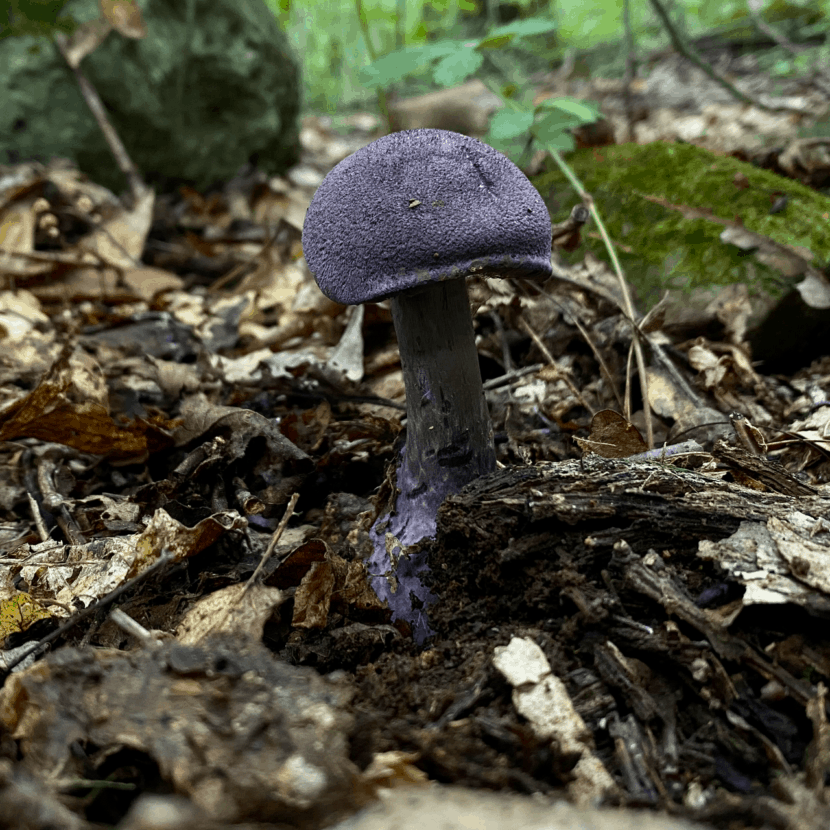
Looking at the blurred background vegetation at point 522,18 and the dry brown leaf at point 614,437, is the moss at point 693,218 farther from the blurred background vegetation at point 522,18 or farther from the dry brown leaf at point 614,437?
the blurred background vegetation at point 522,18

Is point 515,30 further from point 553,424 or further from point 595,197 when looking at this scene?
point 553,424

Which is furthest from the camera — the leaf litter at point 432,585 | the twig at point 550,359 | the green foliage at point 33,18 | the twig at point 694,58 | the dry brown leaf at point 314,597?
the green foliage at point 33,18

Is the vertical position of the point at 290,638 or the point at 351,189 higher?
the point at 351,189

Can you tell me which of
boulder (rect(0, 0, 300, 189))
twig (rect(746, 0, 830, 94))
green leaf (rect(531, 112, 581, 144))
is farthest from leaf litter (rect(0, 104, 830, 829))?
twig (rect(746, 0, 830, 94))

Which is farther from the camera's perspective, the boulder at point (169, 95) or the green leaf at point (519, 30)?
the boulder at point (169, 95)

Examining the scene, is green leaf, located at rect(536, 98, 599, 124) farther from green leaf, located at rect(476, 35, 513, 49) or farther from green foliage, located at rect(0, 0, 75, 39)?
green foliage, located at rect(0, 0, 75, 39)

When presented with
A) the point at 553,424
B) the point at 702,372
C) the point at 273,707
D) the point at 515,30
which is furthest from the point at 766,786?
the point at 515,30

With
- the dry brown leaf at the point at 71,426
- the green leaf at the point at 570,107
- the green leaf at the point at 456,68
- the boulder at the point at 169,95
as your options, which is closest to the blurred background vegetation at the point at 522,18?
the boulder at the point at 169,95
